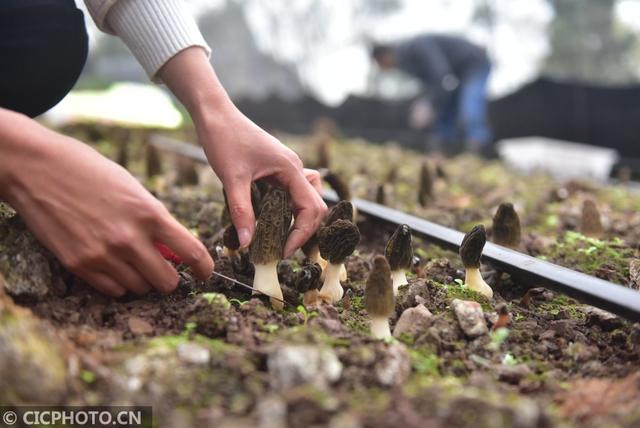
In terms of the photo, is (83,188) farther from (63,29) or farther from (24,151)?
(63,29)

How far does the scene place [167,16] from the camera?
2.01 m

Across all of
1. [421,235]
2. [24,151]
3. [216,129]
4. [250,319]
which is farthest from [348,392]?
[421,235]

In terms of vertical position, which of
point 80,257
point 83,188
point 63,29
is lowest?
point 80,257

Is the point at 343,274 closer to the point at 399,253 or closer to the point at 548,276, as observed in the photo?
the point at 399,253

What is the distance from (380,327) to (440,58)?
27.2 ft

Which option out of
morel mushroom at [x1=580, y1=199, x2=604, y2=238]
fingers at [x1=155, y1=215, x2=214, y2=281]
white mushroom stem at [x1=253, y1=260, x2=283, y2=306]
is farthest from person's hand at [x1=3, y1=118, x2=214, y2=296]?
morel mushroom at [x1=580, y1=199, x2=604, y2=238]

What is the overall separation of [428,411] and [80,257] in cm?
84

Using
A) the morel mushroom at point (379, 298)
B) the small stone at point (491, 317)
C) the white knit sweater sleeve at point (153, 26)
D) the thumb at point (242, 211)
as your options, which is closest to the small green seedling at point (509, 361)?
the small stone at point (491, 317)

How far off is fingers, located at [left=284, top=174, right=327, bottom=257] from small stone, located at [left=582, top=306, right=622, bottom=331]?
0.83 metres

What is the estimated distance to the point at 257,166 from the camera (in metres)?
1.89

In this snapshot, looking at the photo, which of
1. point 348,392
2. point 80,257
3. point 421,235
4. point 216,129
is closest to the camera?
point 348,392

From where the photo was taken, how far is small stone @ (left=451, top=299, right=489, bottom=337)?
1.56 m

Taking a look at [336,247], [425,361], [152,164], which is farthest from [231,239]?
[152,164]

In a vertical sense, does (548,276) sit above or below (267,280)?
above
